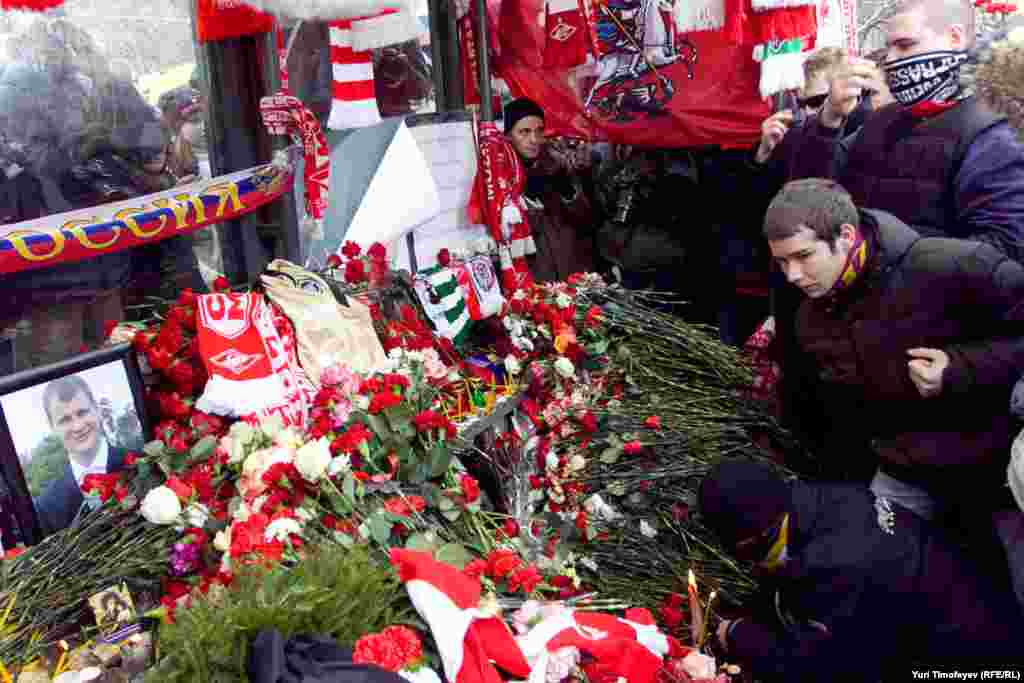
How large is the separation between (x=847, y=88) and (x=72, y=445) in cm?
267

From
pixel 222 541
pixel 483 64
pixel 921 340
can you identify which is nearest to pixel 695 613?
pixel 921 340

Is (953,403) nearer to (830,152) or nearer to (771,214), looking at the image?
(771,214)

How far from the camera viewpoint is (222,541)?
2.01 metres

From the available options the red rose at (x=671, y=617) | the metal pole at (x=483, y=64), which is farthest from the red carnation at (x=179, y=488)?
the metal pole at (x=483, y=64)

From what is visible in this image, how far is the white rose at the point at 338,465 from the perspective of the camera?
2.14 metres

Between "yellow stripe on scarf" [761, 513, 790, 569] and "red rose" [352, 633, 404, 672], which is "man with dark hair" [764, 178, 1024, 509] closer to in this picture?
"yellow stripe on scarf" [761, 513, 790, 569]

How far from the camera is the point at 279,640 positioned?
1.51 meters

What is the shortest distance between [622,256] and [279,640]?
3450 millimetres

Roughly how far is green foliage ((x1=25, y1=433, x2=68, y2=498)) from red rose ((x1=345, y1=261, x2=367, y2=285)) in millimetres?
1113

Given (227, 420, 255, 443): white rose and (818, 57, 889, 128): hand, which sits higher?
(818, 57, 889, 128): hand

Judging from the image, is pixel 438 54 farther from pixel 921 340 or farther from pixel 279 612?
pixel 279 612

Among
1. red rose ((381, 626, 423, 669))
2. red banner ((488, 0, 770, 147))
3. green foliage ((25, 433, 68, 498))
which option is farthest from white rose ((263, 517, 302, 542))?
red banner ((488, 0, 770, 147))

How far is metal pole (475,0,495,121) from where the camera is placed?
15.7 feet

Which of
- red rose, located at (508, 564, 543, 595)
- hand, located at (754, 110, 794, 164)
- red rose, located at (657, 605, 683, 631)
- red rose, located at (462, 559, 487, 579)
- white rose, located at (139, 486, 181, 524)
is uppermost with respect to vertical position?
hand, located at (754, 110, 794, 164)
